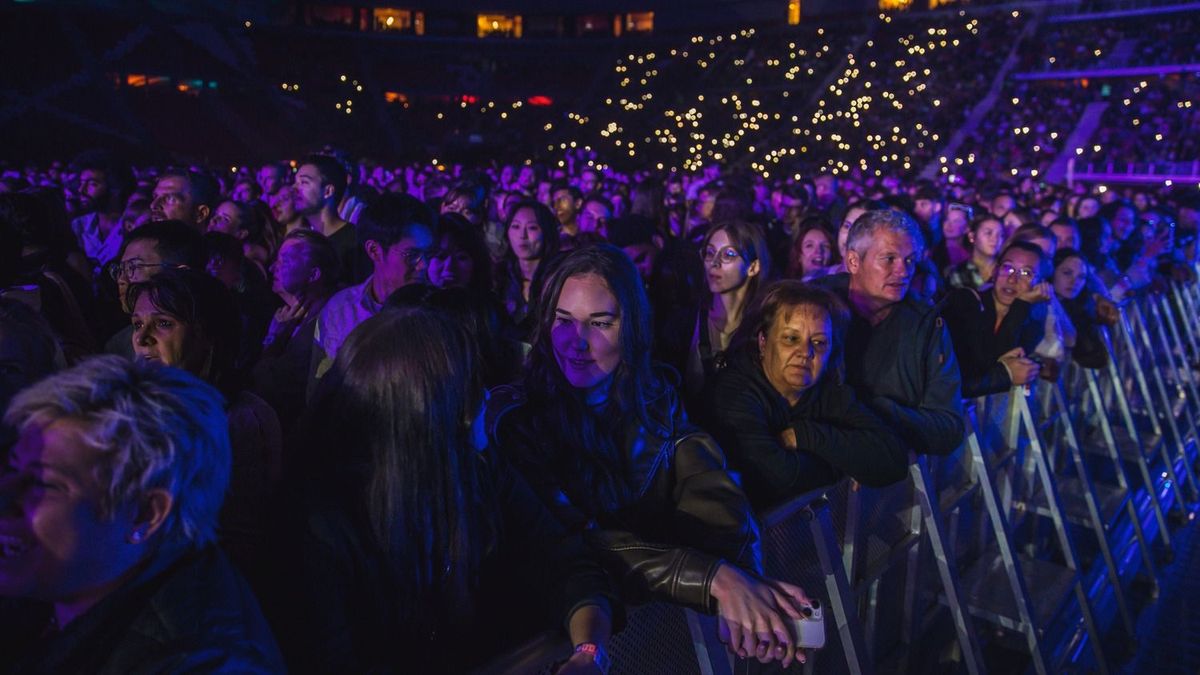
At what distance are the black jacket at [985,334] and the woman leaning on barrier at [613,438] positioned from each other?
6.88ft

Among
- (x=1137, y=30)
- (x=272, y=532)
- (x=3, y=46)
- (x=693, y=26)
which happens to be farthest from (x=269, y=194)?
(x=693, y=26)

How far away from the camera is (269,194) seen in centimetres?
783

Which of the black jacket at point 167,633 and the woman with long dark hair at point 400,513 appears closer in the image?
the black jacket at point 167,633

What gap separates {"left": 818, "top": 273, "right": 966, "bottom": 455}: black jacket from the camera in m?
3.39

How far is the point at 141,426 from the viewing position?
1302mm

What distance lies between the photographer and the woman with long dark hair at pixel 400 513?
164 centimetres

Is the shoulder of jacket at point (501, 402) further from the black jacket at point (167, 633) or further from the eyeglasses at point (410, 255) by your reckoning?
the eyeglasses at point (410, 255)

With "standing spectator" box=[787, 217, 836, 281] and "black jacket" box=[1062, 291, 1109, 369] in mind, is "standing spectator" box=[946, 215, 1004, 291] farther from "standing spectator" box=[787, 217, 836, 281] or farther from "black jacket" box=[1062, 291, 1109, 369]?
"standing spectator" box=[787, 217, 836, 281]

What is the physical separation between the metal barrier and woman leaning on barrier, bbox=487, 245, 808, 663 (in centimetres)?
18

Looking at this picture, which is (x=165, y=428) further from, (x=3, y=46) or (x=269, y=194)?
(x=3, y=46)

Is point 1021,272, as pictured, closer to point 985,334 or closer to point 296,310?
point 985,334

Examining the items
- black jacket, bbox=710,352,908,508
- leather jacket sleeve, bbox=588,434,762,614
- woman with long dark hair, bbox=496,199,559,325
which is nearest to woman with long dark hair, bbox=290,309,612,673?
leather jacket sleeve, bbox=588,434,762,614

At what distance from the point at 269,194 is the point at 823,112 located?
26563 mm

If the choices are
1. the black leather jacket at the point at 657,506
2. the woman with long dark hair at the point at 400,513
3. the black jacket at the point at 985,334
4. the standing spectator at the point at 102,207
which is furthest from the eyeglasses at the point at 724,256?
the standing spectator at the point at 102,207
